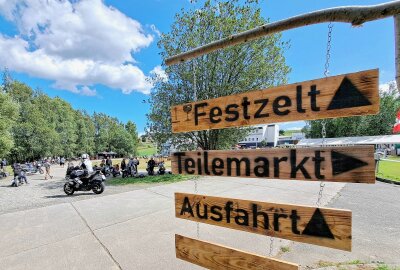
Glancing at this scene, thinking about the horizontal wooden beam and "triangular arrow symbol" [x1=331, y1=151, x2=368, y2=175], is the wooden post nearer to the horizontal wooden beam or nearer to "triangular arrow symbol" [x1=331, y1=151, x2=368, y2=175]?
the horizontal wooden beam

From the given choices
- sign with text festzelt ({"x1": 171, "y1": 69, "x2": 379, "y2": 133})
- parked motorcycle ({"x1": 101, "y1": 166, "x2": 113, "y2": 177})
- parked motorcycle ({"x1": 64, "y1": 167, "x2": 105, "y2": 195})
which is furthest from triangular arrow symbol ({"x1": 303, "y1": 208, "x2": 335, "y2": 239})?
parked motorcycle ({"x1": 101, "y1": 166, "x2": 113, "y2": 177})

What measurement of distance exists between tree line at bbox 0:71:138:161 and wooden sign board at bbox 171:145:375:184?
27.1m

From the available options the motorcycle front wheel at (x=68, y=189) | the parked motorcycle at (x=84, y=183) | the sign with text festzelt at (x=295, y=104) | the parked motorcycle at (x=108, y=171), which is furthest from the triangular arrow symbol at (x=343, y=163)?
the parked motorcycle at (x=108, y=171)

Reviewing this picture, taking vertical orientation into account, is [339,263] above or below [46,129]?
below

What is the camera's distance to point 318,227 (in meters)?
1.71

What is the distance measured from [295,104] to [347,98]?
1.13ft

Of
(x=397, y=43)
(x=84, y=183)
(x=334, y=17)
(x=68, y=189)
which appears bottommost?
(x=68, y=189)

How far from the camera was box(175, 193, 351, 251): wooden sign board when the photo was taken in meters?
1.65

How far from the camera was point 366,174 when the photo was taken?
1.55 m

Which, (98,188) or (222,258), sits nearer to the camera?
(222,258)

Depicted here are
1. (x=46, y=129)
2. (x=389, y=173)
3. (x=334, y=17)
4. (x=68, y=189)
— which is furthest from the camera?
(x=46, y=129)

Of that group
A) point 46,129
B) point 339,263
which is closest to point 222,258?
point 339,263

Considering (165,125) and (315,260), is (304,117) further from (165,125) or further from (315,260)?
(165,125)

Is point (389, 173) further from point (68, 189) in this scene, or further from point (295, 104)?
point (68, 189)
